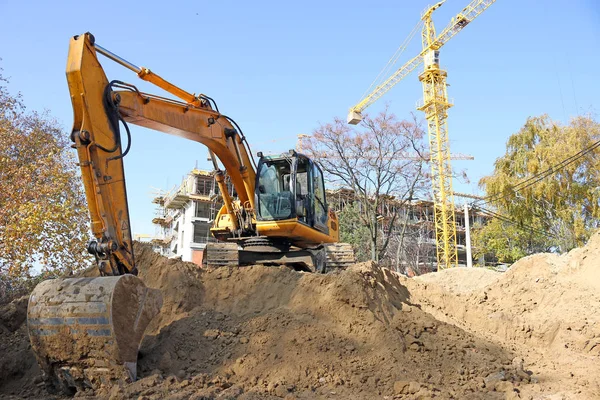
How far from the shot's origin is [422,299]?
9.26 metres

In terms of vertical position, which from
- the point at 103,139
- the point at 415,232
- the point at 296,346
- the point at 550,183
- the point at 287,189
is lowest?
the point at 296,346

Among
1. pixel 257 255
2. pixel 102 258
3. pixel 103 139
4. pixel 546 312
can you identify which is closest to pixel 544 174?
pixel 546 312

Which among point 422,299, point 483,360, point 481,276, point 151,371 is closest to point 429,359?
point 483,360

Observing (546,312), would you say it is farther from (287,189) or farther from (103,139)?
(103,139)

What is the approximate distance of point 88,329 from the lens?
558cm

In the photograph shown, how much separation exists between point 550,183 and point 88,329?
25.0 meters

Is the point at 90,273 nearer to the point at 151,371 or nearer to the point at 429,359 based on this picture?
the point at 151,371

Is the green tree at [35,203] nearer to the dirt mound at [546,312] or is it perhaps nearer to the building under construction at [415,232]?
the dirt mound at [546,312]

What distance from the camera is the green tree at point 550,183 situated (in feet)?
81.7

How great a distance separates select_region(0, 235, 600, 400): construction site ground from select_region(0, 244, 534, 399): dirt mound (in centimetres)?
2

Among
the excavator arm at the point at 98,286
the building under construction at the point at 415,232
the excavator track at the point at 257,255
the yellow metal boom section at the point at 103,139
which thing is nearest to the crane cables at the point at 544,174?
the building under construction at the point at 415,232

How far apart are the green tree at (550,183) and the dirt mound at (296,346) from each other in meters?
20.5

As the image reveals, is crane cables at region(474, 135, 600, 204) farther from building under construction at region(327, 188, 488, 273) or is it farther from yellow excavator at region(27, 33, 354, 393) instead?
yellow excavator at region(27, 33, 354, 393)

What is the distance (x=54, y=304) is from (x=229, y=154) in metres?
4.63
